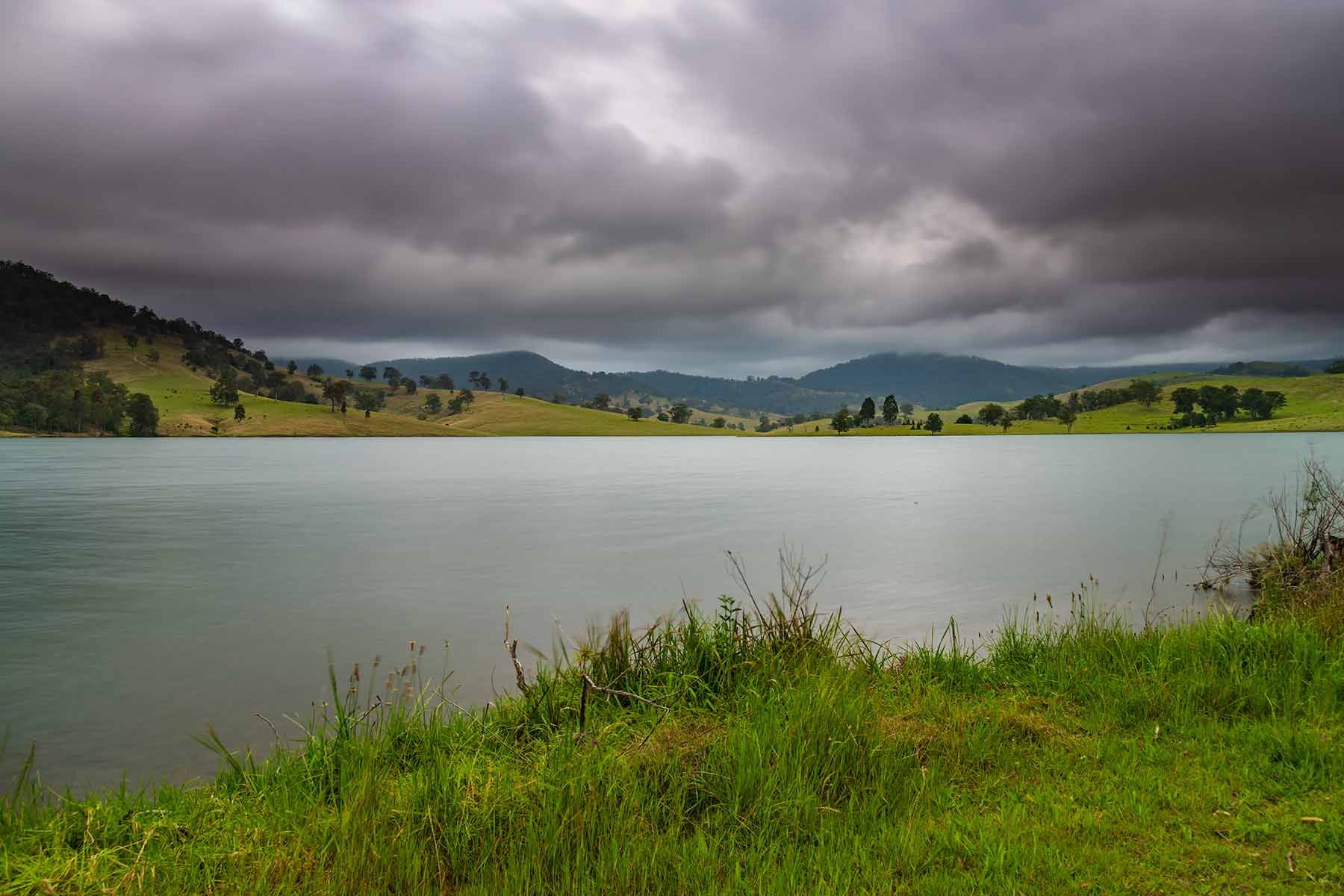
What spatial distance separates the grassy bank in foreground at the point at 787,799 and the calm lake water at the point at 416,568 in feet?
16.6

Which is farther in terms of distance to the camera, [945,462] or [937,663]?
[945,462]

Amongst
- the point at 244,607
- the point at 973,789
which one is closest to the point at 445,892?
the point at 973,789

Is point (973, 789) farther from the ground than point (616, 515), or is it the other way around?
point (973, 789)

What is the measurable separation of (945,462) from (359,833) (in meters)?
111

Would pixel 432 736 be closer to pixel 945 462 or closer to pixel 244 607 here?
pixel 244 607

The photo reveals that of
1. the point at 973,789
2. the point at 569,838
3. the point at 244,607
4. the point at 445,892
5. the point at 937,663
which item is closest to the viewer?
the point at 445,892

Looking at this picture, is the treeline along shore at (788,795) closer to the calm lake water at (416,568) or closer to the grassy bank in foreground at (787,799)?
the grassy bank in foreground at (787,799)

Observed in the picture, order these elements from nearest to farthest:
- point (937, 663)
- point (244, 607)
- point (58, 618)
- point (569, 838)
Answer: point (569, 838), point (937, 663), point (58, 618), point (244, 607)

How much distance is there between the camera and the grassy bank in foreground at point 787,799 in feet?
16.6

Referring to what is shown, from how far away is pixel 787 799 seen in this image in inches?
235

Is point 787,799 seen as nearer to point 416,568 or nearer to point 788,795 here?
point 788,795

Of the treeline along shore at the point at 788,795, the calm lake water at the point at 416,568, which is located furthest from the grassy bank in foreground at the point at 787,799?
the calm lake water at the point at 416,568

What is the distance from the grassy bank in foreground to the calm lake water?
199 inches

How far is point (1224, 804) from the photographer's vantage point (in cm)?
593
